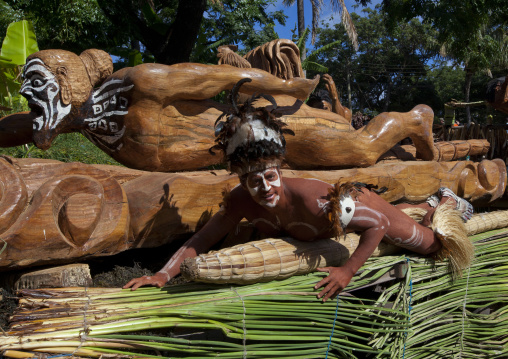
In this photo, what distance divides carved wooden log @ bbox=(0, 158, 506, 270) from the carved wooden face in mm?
300

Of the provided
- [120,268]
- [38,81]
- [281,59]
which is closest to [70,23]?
[281,59]

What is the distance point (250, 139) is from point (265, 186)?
24cm

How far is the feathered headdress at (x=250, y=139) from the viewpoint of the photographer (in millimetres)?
2090

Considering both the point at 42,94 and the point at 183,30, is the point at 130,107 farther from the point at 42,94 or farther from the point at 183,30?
the point at 183,30

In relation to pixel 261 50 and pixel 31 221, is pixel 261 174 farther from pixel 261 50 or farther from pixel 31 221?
pixel 261 50

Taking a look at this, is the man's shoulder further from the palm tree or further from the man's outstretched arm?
the palm tree

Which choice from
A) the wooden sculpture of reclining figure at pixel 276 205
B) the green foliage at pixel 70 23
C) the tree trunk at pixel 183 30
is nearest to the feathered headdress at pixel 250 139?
the wooden sculpture of reclining figure at pixel 276 205

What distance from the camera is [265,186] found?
6.95ft

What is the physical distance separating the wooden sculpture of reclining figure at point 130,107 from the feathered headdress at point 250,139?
0.68 meters

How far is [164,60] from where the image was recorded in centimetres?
715

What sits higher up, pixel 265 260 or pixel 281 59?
pixel 281 59

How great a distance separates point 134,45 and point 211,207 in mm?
12222

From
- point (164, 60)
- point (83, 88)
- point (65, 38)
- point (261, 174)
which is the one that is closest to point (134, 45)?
point (65, 38)

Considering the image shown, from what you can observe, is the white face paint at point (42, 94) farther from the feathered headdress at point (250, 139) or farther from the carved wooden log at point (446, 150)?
the carved wooden log at point (446, 150)
